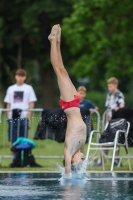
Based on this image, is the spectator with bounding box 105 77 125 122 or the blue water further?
the spectator with bounding box 105 77 125 122

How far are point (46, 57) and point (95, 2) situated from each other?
11.3 m

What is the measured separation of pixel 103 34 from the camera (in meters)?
38.6

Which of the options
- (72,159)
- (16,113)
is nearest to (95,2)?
(16,113)

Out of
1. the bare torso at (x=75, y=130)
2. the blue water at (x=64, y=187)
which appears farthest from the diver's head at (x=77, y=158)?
the blue water at (x=64, y=187)

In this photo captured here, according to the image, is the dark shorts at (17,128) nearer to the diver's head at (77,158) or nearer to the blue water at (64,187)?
the blue water at (64,187)

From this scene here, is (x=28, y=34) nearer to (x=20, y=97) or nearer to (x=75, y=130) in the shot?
(x=20, y=97)

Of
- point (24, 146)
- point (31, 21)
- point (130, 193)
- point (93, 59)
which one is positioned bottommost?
point (130, 193)

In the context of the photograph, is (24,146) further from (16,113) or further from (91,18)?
(91,18)

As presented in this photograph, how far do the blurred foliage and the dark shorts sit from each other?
19612mm

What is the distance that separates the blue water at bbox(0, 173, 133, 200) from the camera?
35.3 feet

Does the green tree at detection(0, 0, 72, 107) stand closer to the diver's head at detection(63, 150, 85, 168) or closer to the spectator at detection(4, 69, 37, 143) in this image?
the spectator at detection(4, 69, 37, 143)

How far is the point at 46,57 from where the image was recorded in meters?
47.9

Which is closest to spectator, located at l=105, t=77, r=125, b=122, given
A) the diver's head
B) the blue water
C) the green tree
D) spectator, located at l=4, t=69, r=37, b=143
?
spectator, located at l=4, t=69, r=37, b=143

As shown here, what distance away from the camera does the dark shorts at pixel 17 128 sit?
17359mm
